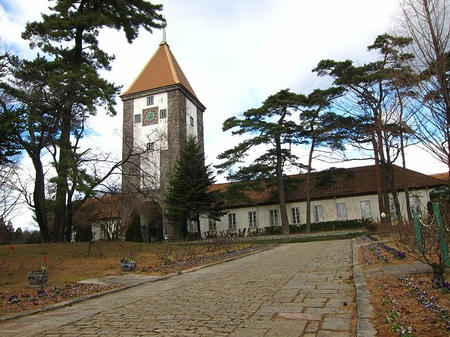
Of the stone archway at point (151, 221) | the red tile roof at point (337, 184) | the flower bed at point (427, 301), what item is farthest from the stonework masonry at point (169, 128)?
the flower bed at point (427, 301)

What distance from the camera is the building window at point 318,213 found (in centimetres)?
3409

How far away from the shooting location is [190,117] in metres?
39.8

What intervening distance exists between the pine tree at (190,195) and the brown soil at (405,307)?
79.8 feet

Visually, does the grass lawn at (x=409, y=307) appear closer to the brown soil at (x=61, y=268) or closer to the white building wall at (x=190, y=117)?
the brown soil at (x=61, y=268)

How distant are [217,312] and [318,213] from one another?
30708mm

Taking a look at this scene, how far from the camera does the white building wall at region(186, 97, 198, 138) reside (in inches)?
1532

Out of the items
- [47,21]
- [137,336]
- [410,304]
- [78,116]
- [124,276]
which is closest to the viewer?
[137,336]

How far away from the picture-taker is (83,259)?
1472 cm

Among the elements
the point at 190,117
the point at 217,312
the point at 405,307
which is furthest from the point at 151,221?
the point at 405,307

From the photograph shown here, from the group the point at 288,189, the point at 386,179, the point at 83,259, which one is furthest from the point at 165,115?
the point at 83,259

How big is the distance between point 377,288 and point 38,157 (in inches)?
730

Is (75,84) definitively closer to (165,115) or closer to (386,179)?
(165,115)

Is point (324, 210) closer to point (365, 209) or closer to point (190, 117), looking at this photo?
point (365, 209)

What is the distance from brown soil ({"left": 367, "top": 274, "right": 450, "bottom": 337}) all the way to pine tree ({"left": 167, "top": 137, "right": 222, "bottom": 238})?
24332 millimetres
